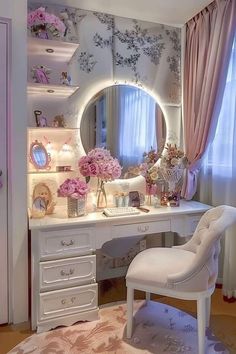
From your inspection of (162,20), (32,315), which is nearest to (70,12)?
(162,20)

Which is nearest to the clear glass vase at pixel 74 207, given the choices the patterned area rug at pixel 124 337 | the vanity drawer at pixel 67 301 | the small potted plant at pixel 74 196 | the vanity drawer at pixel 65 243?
the small potted plant at pixel 74 196

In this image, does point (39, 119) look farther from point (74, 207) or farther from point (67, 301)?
point (67, 301)

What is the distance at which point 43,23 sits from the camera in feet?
7.06

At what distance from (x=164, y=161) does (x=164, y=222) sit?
60cm

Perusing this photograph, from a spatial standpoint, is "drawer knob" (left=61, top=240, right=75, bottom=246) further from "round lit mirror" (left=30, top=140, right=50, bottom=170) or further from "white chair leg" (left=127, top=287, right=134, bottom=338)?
"round lit mirror" (left=30, top=140, right=50, bottom=170)

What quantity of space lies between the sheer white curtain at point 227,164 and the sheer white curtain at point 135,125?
56cm

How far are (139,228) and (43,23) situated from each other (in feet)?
5.45

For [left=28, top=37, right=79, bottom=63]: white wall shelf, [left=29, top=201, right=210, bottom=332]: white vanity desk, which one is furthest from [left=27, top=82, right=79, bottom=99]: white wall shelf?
[left=29, top=201, right=210, bottom=332]: white vanity desk

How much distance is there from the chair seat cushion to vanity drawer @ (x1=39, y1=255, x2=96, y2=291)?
1.06 feet

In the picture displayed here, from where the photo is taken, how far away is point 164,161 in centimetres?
262

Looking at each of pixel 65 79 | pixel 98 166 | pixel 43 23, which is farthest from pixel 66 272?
pixel 43 23

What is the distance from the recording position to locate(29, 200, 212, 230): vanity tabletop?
6.40 ft

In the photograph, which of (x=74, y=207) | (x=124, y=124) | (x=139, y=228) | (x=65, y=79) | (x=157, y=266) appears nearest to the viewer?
(x=157, y=266)

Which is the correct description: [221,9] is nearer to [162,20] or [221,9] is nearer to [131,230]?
[162,20]
